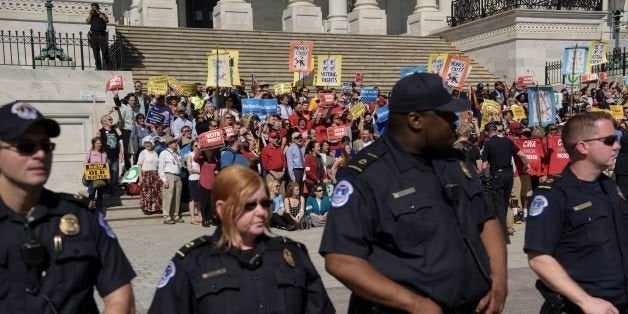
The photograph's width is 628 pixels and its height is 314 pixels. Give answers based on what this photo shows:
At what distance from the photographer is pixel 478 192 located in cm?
322

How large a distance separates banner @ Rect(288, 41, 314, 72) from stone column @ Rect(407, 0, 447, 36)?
15.4 meters

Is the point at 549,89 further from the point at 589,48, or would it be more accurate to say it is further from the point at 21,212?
the point at 21,212

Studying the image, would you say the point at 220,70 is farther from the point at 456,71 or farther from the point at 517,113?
the point at 517,113

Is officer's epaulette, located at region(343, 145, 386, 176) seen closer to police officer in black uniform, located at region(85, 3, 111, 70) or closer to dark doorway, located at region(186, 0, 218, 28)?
police officer in black uniform, located at region(85, 3, 111, 70)

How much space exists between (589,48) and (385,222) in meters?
18.9

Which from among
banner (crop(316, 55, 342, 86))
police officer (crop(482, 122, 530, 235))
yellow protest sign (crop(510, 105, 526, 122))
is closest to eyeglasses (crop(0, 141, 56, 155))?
police officer (crop(482, 122, 530, 235))

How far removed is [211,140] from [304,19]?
21.2 metres

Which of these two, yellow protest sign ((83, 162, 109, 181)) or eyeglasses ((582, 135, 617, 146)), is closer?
eyeglasses ((582, 135, 617, 146))

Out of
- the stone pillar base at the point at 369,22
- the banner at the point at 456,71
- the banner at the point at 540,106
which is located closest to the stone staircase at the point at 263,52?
the stone pillar base at the point at 369,22

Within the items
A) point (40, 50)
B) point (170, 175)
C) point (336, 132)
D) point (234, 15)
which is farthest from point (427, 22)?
point (170, 175)

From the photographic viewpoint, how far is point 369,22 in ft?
116

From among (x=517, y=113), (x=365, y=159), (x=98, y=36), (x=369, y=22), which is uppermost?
(x=369, y=22)

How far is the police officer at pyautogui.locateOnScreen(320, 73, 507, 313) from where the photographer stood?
9.67ft

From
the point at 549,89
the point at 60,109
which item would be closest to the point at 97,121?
the point at 60,109
